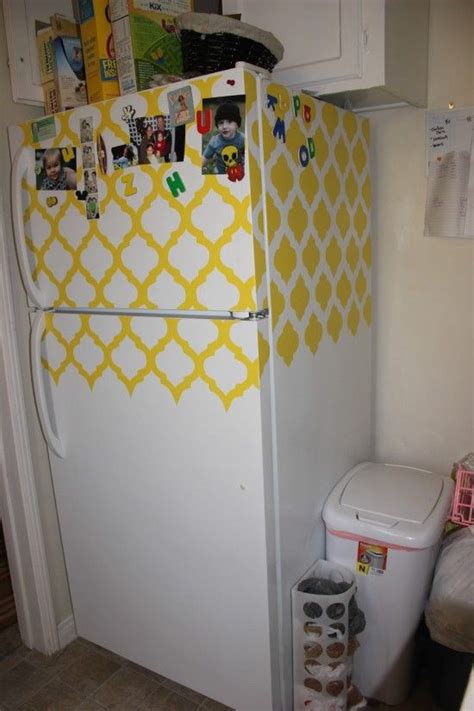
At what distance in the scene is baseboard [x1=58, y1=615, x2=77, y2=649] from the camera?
2.11m

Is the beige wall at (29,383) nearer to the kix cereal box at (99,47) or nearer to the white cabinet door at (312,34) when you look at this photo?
the kix cereal box at (99,47)

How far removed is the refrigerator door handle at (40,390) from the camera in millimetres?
1804

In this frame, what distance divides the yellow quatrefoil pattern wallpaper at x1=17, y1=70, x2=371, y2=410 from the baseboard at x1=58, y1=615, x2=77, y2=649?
3.29 ft

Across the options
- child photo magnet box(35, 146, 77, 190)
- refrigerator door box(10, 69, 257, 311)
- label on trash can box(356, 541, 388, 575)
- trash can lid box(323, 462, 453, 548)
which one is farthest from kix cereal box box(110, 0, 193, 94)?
label on trash can box(356, 541, 388, 575)

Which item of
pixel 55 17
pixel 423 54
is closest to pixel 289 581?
pixel 423 54

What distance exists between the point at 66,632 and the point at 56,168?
1.73 metres

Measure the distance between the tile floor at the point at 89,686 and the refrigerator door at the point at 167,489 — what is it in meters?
0.08

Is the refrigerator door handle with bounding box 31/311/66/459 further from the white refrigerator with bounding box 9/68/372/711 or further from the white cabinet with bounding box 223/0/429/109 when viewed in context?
the white cabinet with bounding box 223/0/429/109

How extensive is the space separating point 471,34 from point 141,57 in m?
1.06

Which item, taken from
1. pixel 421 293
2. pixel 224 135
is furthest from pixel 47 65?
pixel 421 293

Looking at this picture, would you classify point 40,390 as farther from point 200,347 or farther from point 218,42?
point 218,42

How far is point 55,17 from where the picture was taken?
1.70m

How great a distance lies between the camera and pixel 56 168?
5.45 ft

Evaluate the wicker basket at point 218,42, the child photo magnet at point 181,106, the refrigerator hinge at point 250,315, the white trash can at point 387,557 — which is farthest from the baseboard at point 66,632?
the wicker basket at point 218,42
